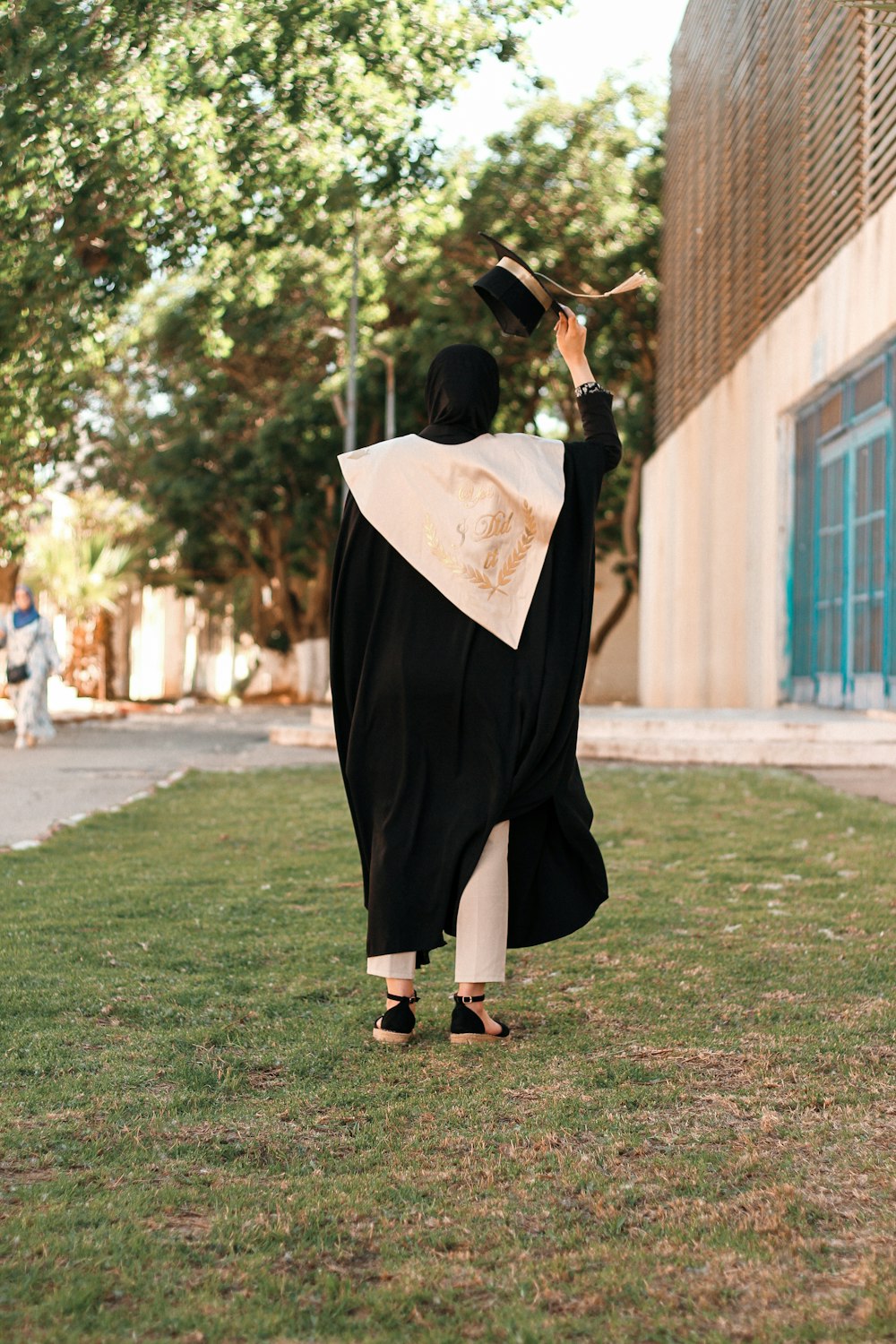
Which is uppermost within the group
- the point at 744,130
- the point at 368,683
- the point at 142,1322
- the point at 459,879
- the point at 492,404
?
the point at 744,130

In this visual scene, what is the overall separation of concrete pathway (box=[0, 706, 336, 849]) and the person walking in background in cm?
38

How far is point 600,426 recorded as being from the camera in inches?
168

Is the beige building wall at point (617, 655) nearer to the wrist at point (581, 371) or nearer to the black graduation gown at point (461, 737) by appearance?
the wrist at point (581, 371)

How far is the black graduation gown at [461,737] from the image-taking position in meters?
4.04

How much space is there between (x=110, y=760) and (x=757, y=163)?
1022 cm

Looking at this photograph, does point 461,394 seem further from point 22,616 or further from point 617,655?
point 617,655

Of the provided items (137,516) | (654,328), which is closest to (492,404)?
(654,328)

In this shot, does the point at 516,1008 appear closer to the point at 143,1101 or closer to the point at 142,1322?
the point at 143,1101

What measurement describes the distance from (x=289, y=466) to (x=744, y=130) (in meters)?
14.3

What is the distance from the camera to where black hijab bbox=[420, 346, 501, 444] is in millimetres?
4152

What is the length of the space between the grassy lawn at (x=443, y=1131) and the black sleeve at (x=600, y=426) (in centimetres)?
157

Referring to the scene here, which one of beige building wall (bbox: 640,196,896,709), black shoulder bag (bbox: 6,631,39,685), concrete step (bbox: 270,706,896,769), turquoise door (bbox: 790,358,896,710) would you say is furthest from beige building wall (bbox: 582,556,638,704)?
concrete step (bbox: 270,706,896,769)

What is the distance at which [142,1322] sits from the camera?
2295 millimetres

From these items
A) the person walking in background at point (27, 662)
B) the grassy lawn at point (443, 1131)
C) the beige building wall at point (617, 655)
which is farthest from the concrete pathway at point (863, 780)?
the beige building wall at point (617, 655)
